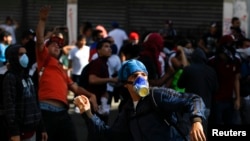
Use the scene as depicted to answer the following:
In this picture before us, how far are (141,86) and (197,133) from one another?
53 centimetres

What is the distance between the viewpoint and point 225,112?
812cm

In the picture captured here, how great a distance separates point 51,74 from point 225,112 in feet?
9.90

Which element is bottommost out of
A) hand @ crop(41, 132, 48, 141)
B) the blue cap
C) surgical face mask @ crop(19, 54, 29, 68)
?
hand @ crop(41, 132, 48, 141)

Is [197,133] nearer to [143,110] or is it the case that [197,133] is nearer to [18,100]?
[143,110]

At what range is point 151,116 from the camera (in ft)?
12.5

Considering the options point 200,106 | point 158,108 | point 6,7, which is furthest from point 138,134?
point 6,7

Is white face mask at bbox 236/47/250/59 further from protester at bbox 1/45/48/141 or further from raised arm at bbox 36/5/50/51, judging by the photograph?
protester at bbox 1/45/48/141

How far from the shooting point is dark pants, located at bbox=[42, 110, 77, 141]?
5.97m

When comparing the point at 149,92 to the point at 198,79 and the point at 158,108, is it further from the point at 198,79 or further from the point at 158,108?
the point at 198,79

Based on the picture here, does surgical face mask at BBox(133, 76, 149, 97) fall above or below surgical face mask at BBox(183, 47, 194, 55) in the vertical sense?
above

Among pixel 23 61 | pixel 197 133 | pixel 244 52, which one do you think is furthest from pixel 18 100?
pixel 244 52

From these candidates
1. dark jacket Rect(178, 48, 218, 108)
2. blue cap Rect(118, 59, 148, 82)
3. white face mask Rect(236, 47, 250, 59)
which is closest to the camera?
blue cap Rect(118, 59, 148, 82)

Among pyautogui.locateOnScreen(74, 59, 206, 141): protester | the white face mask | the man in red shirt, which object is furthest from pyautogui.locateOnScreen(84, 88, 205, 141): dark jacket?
the white face mask

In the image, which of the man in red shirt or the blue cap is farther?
the man in red shirt
